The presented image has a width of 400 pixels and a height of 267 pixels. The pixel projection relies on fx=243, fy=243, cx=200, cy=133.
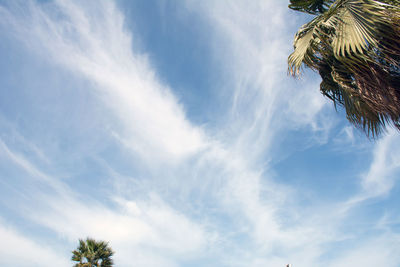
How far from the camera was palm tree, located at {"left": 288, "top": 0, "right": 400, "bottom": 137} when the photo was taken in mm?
3594

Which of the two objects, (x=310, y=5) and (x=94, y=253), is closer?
(x=310, y=5)

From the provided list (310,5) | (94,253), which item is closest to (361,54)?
(310,5)

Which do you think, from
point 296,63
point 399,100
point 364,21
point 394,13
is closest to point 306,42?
point 296,63

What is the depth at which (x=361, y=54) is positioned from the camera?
3.70m

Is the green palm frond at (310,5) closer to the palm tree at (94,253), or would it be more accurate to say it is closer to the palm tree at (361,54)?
the palm tree at (361,54)

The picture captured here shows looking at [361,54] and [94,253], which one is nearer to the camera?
[361,54]

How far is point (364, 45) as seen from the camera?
365 centimetres

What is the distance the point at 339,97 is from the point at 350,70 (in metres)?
1.06

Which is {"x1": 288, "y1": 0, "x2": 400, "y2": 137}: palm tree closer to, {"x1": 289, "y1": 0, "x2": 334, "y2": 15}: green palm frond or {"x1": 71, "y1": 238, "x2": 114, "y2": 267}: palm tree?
{"x1": 289, "y1": 0, "x2": 334, "y2": 15}: green palm frond

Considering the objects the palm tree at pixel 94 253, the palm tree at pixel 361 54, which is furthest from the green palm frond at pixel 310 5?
the palm tree at pixel 94 253

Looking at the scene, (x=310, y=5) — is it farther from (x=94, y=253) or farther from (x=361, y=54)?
(x=94, y=253)

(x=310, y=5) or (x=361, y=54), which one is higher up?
(x=310, y=5)

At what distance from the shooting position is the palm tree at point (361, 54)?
3594mm

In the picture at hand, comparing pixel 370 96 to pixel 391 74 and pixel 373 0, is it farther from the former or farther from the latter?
pixel 373 0
